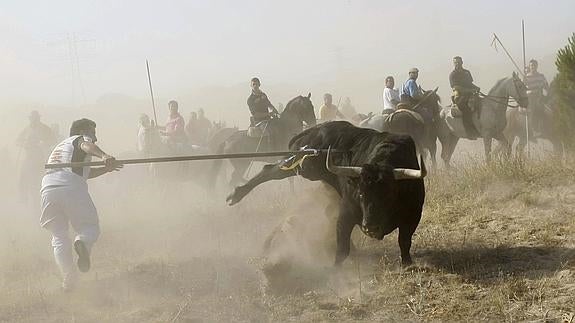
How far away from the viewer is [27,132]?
16359mm

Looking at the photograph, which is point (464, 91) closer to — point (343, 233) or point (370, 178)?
point (343, 233)

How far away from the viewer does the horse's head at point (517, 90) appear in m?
14.6

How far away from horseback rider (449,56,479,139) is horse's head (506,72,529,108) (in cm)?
70

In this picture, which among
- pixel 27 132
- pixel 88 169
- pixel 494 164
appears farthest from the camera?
pixel 27 132

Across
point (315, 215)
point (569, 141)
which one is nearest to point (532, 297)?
point (315, 215)

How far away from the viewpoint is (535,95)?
632 inches

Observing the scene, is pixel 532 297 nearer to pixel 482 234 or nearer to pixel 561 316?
pixel 561 316

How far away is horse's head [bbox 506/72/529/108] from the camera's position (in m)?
14.6

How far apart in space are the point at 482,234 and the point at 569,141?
504 centimetres

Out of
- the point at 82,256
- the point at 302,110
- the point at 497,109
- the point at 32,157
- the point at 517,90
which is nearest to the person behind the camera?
the point at 82,256

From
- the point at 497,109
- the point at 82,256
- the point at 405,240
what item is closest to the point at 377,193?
the point at 405,240

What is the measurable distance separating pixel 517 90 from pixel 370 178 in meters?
8.82

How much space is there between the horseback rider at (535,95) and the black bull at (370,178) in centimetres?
873

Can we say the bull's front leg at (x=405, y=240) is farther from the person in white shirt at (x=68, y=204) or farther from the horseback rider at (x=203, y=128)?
the horseback rider at (x=203, y=128)
